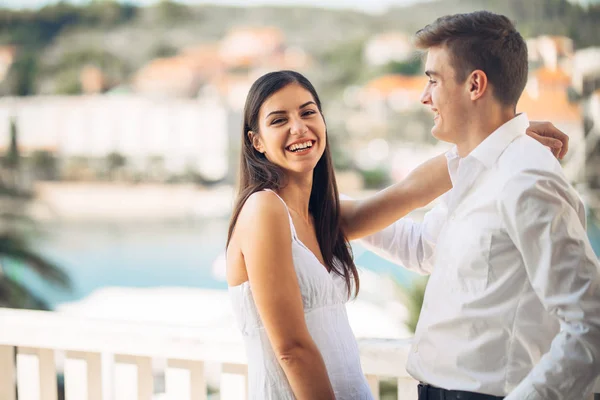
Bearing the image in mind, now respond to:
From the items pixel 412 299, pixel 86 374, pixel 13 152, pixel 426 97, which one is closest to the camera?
pixel 426 97

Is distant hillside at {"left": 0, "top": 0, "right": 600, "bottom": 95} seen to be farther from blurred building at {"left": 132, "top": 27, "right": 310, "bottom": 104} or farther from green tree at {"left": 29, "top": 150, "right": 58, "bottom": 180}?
green tree at {"left": 29, "top": 150, "right": 58, "bottom": 180}

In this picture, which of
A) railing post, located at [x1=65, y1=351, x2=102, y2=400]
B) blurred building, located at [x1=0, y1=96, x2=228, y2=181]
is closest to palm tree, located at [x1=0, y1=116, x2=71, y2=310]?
blurred building, located at [x1=0, y1=96, x2=228, y2=181]

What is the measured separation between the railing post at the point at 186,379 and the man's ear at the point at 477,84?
1040 millimetres

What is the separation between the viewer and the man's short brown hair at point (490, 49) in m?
1.36

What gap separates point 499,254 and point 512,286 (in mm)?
61

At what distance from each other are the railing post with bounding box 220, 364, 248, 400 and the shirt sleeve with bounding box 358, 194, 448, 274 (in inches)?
18.8

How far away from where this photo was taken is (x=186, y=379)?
190 cm

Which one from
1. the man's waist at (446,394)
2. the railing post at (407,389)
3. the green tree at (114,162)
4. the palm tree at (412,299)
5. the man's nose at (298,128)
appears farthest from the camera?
the green tree at (114,162)

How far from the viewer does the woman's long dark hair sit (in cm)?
155

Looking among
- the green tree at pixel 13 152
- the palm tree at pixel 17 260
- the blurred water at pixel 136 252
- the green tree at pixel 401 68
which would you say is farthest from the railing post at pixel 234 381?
the blurred water at pixel 136 252

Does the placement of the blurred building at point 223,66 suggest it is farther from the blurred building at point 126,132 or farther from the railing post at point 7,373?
the railing post at point 7,373

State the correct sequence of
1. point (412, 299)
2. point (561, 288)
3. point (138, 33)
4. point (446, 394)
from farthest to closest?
point (138, 33) → point (412, 299) → point (446, 394) → point (561, 288)

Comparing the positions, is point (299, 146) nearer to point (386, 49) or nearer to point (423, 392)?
point (423, 392)

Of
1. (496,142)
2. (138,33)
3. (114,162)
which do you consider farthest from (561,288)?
(138,33)
